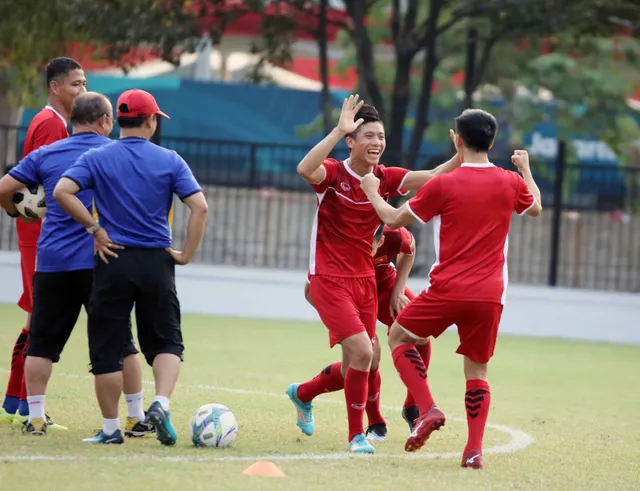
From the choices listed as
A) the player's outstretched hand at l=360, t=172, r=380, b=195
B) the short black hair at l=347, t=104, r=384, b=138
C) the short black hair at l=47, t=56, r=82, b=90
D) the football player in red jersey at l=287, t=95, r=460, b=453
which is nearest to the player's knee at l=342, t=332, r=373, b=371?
the football player in red jersey at l=287, t=95, r=460, b=453

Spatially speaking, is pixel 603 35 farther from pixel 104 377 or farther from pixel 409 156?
Answer: pixel 104 377

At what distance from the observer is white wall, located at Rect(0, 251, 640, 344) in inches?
648

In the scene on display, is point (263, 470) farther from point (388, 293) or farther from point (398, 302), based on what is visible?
point (388, 293)

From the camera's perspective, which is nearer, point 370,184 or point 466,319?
point 466,319

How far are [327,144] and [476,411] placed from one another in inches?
66.2

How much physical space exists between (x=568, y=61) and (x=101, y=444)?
19902 mm

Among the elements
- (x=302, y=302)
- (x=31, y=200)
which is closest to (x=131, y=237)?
(x=31, y=200)

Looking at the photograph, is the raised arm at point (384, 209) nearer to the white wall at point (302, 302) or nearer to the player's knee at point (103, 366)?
the player's knee at point (103, 366)

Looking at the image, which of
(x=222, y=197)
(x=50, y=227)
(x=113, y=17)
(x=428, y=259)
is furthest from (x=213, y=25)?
(x=50, y=227)

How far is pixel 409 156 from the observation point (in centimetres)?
1723

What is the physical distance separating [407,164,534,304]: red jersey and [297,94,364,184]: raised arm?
0.58 metres

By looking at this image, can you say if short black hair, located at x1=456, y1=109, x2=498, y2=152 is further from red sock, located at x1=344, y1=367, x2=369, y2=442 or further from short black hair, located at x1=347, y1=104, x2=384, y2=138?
red sock, located at x1=344, y1=367, x2=369, y2=442

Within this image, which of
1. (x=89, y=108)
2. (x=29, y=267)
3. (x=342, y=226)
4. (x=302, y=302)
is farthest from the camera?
(x=302, y=302)

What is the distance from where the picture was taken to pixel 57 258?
729 cm
